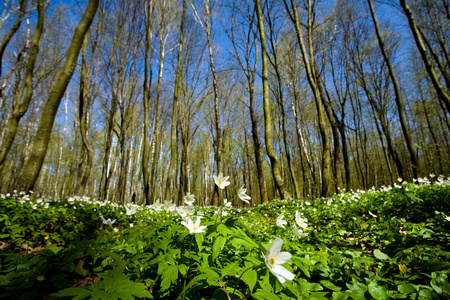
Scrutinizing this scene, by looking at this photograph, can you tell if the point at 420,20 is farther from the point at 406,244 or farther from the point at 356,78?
the point at 406,244

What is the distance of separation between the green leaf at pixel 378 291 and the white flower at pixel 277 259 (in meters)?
0.70

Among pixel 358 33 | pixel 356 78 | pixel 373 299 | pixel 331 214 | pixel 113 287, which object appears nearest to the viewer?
pixel 113 287

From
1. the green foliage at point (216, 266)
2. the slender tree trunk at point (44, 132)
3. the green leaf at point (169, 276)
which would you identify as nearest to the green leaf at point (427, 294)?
the green foliage at point (216, 266)

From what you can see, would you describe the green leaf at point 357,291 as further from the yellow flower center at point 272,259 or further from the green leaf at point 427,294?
the yellow flower center at point 272,259

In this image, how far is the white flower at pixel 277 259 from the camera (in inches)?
27.7

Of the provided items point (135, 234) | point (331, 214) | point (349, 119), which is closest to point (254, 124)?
point (331, 214)

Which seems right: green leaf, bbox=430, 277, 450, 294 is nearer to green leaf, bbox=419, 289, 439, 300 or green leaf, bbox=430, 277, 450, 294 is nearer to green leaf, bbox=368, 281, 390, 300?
green leaf, bbox=419, 289, 439, 300

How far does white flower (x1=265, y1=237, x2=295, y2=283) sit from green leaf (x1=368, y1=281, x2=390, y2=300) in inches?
27.4

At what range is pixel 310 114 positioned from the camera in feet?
63.3

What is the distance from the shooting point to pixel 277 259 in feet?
2.56

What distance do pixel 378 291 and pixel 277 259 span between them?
2.46 feet

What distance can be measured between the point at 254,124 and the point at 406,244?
1001 centimetres

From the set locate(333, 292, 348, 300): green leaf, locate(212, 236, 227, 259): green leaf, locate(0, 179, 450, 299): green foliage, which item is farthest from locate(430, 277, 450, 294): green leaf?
locate(212, 236, 227, 259): green leaf

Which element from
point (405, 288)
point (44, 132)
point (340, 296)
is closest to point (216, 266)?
point (340, 296)
